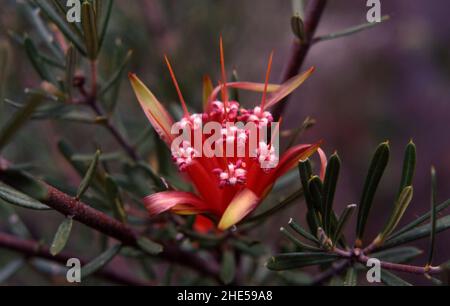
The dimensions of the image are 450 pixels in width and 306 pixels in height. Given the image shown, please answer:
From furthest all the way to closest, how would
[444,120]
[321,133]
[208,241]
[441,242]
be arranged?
1. [321,133]
2. [444,120]
3. [441,242]
4. [208,241]

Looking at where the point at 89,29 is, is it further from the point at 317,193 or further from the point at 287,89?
the point at 317,193

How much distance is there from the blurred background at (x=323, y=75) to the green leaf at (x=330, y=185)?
0.54m

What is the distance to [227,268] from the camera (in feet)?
3.12

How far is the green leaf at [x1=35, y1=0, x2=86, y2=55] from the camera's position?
0.82 meters

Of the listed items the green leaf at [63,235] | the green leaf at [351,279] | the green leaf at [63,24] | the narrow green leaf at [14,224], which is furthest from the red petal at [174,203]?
the narrow green leaf at [14,224]

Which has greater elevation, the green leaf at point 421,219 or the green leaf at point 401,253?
the green leaf at point 421,219

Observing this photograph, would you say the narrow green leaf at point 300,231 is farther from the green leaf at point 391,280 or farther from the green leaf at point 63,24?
the green leaf at point 63,24

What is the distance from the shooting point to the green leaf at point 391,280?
2.32 ft

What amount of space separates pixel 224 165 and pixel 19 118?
334 millimetres

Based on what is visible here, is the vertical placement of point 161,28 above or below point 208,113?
above
